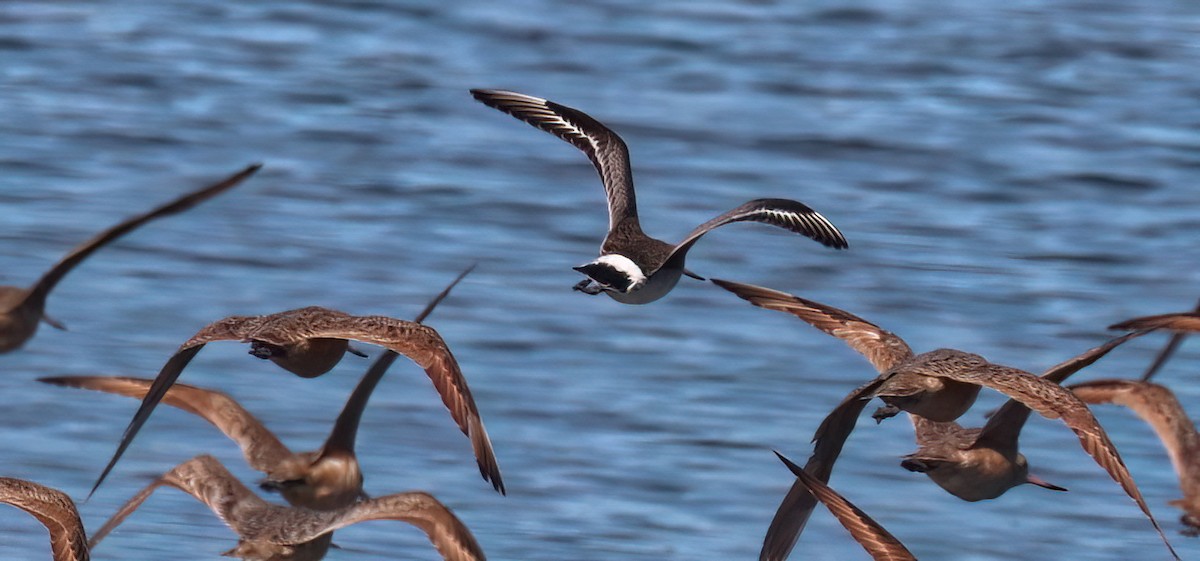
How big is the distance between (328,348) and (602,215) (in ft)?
28.2

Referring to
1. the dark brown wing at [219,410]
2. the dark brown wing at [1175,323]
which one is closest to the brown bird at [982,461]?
the dark brown wing at [1175,323]

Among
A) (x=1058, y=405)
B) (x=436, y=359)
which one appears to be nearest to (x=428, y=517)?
(x=436, y=359)

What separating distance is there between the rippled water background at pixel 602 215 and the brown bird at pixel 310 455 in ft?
2.87

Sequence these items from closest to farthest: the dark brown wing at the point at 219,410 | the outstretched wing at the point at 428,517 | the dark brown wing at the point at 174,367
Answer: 1. the outstretched wing at the point at 428,517
2. the dark brown wing at the point at 174,367
3. the dark brown wing at the point at 219,410

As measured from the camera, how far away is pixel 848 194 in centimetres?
1834

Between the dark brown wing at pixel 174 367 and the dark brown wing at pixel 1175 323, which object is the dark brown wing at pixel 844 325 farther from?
the dark brown wing at pixel 174 367

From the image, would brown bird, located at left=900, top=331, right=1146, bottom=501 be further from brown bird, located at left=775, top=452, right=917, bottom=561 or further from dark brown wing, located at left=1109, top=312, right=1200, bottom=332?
brown bird, located at left=775, top=452, right=917, bottom=561

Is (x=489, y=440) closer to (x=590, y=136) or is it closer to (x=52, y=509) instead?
(x=52, y=509)

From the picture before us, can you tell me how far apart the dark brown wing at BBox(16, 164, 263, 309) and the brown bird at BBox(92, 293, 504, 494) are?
46 centimetres

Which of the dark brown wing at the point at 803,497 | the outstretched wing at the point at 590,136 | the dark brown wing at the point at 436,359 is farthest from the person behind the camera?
the outstretched wing at the point at 590,136

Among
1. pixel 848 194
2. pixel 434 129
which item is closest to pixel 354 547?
pixel 848 194

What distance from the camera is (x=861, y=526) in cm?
767

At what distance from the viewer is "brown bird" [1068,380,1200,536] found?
30.4 ft

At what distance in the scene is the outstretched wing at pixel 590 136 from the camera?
10.3 m
